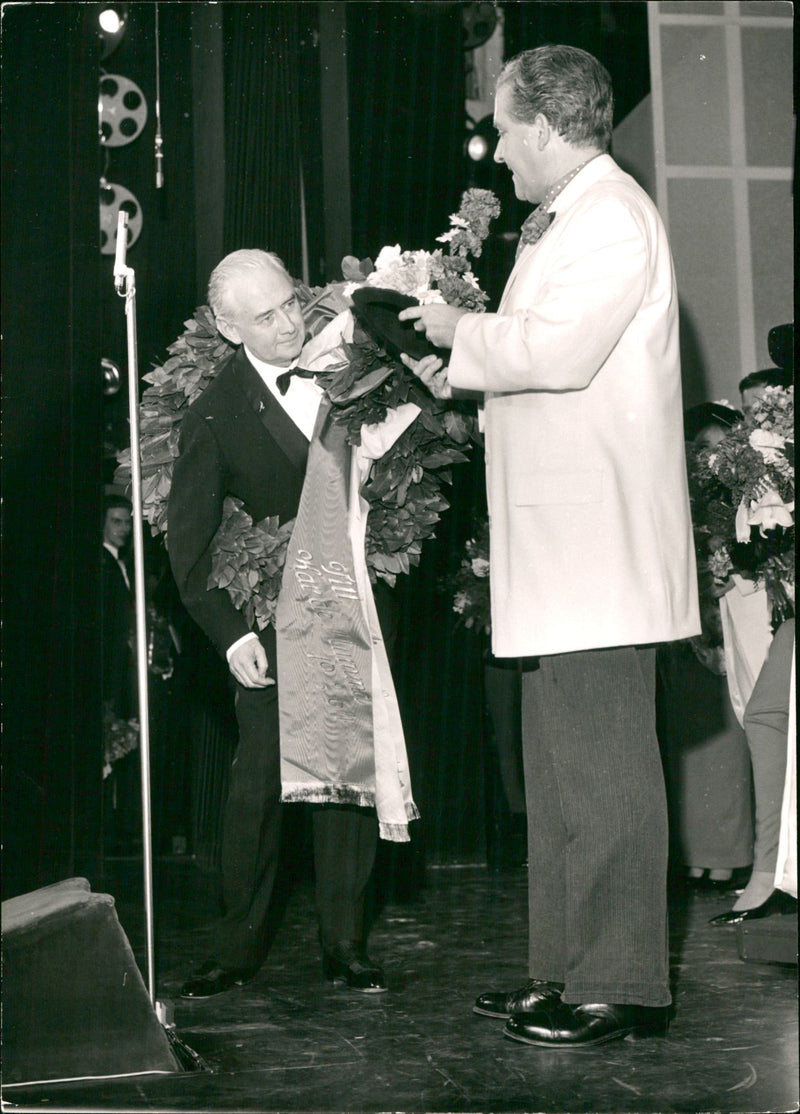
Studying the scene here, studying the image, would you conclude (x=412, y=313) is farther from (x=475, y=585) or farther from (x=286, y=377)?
(x=475, y=585)

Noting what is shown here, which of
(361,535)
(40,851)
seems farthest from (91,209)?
(40,851)

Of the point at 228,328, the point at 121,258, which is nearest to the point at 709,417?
the point at 228,328

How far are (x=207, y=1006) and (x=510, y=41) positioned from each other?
15.3 ft

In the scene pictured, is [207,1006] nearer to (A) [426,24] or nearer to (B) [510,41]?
(A) [426,24]

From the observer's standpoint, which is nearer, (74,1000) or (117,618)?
(74,1000)

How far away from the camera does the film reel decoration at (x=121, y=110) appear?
19.8ft

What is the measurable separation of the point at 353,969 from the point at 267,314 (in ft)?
4.97

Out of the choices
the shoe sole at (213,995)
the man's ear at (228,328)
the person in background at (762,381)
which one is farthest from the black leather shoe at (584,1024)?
the person in background at (762,381)

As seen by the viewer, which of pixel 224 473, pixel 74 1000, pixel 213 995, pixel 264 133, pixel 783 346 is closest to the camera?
pixel 74 1000

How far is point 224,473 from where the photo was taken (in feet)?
10.5

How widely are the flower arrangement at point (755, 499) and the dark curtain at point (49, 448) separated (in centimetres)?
178

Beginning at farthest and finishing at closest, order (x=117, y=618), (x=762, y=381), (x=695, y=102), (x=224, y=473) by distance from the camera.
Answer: (x=695, y=102) → (x=117, y=618) → (x=762, y=381) → (x=224, y=473)

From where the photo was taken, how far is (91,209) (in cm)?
312

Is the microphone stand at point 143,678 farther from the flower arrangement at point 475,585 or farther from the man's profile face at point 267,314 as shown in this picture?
the flower arrangement at point 475,585
